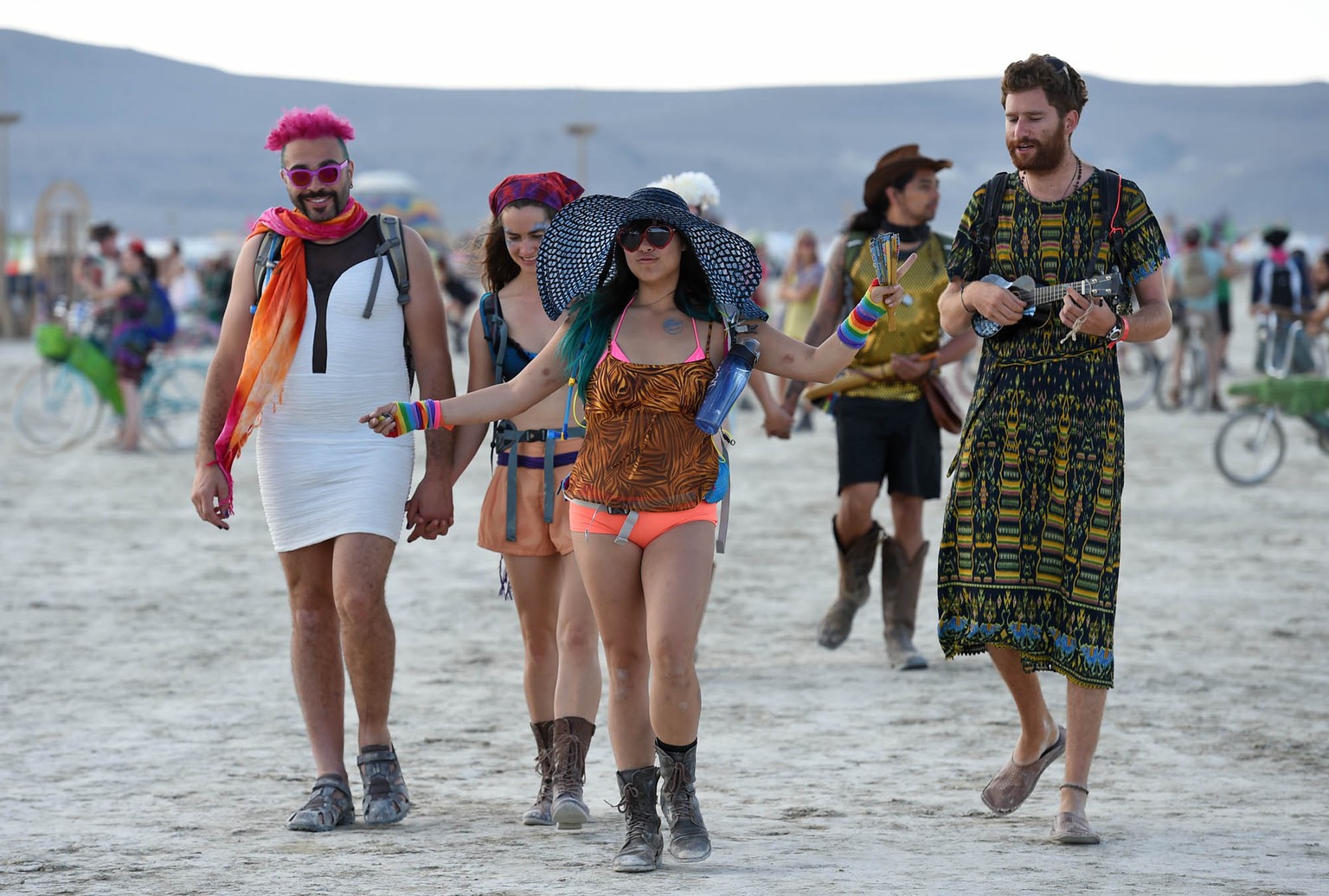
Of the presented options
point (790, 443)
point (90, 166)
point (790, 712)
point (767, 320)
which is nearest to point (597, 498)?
point (767, 320)

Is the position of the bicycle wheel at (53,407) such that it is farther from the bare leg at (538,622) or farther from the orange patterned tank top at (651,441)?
the orange patterned tank top at (651,441)

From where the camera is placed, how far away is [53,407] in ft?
58.6

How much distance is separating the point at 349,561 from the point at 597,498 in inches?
37.9

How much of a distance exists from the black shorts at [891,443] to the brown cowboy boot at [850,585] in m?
0.27

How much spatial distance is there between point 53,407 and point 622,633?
571 inches

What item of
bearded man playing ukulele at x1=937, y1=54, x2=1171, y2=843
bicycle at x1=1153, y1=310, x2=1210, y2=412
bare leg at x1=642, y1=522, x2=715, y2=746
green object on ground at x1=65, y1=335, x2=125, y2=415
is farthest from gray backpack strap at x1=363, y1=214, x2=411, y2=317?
bicycle at x1=1153, y1=310, x2=1210, y2=412

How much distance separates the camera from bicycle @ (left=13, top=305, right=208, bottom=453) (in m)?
16.9

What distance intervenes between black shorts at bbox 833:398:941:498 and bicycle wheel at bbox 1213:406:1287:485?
23.9ft

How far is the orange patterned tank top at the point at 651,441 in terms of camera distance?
4570mm

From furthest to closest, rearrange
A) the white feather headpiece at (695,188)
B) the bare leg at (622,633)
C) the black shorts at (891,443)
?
the black shorts at (891,443)
the white feather headpiece at (695,188)
the bare leg at (622,633)

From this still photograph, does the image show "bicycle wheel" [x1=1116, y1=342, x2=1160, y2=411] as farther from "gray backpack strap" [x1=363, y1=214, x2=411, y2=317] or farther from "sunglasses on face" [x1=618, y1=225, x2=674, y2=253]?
"sunglasses on face" [x1=618, y1=225, x2=674, y2=253]

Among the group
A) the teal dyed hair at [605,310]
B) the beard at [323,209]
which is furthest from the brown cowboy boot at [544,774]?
the beard at [323,209]

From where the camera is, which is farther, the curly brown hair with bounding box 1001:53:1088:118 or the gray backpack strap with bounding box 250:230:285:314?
the gray backpack strap with bounding box 250:230:285:314

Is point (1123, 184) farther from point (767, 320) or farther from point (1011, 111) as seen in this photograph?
point (767, 320)
